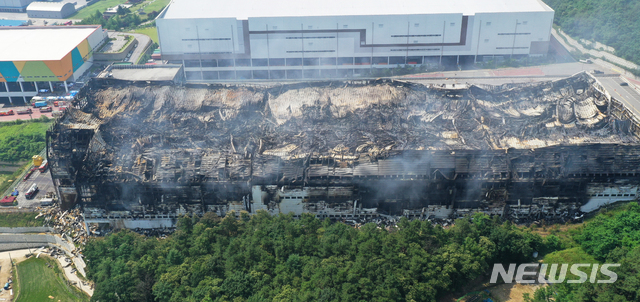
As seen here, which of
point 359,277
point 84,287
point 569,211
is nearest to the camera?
point 359,277

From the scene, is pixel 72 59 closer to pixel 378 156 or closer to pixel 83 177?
pixel 83 177

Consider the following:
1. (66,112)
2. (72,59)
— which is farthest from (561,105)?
(72,59)

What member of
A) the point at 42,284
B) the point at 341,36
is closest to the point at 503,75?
the point at 341,36

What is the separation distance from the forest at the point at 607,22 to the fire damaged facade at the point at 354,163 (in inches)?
1430

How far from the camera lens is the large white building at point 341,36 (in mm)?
81938

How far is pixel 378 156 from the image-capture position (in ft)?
166

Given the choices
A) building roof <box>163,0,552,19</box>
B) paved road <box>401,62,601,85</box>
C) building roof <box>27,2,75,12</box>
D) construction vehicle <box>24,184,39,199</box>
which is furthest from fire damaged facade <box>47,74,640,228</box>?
building roof <box>27,2,75,12</box>

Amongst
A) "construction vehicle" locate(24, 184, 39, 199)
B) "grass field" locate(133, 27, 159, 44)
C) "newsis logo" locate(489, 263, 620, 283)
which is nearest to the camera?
"newsis logo" locate(489, 263, 620, 283)

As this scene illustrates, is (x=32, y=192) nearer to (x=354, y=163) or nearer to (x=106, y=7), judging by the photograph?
(x=354, y=163)

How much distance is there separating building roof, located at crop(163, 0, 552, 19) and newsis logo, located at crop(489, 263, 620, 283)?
50.0m

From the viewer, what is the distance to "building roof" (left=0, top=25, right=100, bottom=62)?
81.6 metres

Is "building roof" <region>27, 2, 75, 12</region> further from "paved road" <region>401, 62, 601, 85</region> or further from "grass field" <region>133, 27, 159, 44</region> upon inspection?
"paved road" <region>401, 62, 601, 85</region>

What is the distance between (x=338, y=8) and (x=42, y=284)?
6047 centimetres

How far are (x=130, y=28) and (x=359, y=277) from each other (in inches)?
3869
